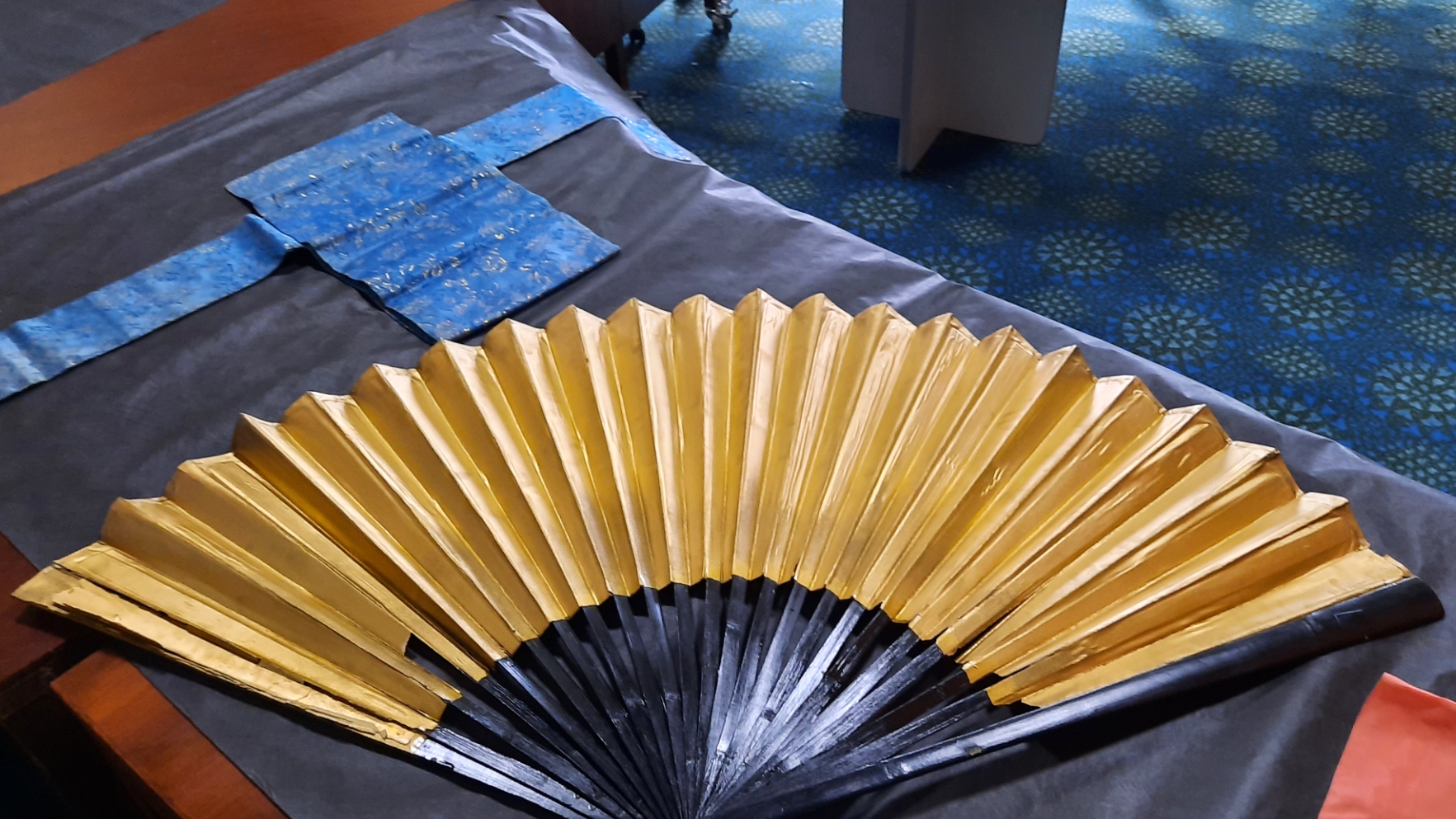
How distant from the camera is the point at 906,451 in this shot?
33.1 inches

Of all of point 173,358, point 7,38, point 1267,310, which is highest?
point 7,38

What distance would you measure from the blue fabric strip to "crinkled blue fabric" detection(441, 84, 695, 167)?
0.98 ft

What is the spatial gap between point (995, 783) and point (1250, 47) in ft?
7.41

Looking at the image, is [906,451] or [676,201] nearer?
[906,451]

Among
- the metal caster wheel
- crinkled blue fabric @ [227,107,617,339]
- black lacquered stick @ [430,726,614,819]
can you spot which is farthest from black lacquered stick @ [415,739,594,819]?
the metal caster wheel

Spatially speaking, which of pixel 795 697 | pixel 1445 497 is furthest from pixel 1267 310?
pixel 795 697

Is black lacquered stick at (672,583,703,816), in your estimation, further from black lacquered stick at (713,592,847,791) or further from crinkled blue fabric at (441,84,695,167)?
crinkled blue fabric at (441,84,695,167)

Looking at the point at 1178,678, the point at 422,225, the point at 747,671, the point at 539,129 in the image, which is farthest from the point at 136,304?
the point at 1178,678

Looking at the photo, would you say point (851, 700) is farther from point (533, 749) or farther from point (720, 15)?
point (720, 15)

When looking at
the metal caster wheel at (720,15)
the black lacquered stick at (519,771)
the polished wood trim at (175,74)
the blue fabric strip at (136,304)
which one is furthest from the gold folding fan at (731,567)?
the metal caster wheel at (720,15)

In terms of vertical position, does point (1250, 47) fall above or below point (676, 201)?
below

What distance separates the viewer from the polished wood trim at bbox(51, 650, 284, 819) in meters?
0.76

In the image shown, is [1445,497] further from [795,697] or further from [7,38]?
[7,38]

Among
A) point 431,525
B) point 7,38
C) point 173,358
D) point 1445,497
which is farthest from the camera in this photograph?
point 7,38
